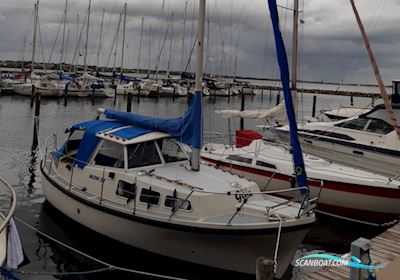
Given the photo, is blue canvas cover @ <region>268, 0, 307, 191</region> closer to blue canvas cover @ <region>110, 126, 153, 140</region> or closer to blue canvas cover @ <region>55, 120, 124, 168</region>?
blue canvas cover @ <region>110, 126, 153, 140</region>

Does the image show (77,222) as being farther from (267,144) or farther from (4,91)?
(4,91)

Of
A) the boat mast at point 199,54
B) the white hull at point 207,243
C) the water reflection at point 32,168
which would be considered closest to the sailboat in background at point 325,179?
the white hull at point 207,243

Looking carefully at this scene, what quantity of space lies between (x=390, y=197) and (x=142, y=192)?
26.6 ft

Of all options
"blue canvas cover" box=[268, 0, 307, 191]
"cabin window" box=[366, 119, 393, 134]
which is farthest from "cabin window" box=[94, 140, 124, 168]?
"cabin window" box=[366, 119, 393, 134]

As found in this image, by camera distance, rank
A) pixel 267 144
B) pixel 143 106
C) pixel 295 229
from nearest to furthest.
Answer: pixel 295 229, pixel 267 144, pixel 143 106

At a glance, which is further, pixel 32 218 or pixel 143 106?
pixel 143 106

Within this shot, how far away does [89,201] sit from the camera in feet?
35.4

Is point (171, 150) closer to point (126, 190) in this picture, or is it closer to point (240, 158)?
point (126, 190)

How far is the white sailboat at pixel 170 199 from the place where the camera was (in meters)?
→ 9.09

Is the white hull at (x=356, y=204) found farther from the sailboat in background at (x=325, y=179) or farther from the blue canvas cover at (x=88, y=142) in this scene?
the blue canvas cover at (x=88, y=142)

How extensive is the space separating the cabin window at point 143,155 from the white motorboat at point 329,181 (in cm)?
453

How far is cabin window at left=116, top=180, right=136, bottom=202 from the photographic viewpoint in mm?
10344

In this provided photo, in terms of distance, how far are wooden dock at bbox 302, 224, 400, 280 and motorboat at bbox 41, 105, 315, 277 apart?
1458mm

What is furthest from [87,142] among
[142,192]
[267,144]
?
[267,144]
